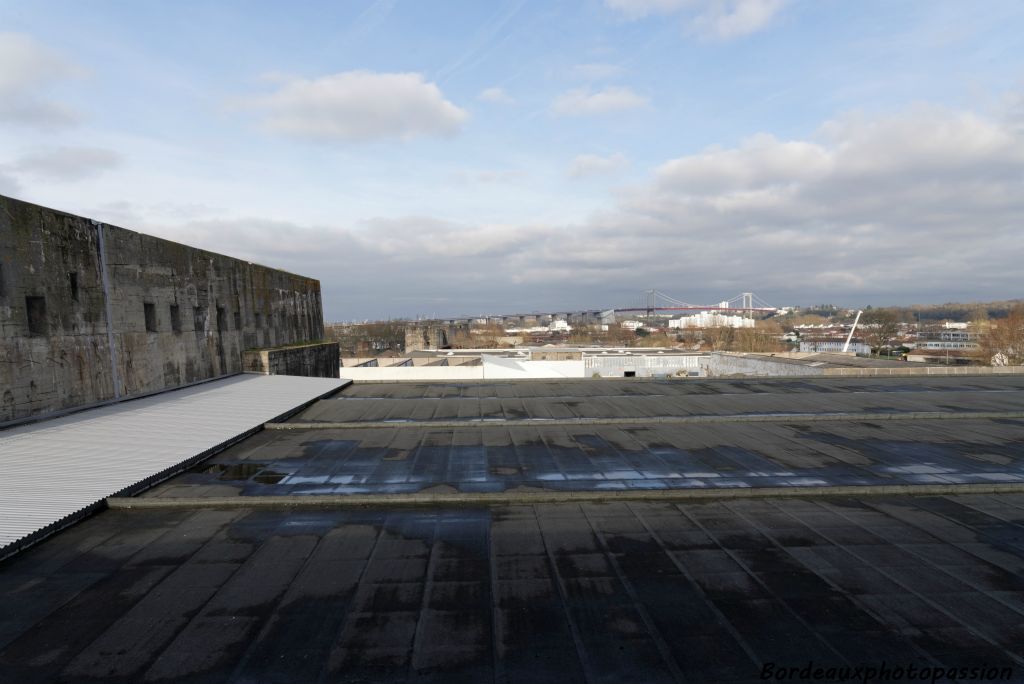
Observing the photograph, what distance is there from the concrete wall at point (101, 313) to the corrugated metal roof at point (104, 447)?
821mm

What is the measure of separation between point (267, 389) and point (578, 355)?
34820mm

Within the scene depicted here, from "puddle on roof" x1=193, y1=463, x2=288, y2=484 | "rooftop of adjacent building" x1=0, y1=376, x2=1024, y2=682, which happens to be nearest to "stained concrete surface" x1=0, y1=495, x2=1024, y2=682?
"rooftop of adjacent building" x1=0, y1=376, x2=1024, y2=682

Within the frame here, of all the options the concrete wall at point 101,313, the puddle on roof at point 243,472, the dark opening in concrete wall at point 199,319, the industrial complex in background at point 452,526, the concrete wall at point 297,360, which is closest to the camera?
the industrial complex in background at point 452,526

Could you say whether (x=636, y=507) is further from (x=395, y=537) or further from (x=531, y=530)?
(x=395, y=537)

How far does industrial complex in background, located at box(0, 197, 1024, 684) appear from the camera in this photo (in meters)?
3.88

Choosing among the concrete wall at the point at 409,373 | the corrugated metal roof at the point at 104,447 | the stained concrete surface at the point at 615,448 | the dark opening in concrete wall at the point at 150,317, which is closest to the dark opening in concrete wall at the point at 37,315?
the corrugated metal roof at the point at 104,447

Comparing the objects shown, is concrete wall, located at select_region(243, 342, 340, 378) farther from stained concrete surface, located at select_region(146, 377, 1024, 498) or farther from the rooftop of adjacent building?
the rooftop of adjacent building

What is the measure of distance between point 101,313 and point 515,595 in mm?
12867

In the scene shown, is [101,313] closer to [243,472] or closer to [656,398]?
[243,472]

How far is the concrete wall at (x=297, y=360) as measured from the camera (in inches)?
746

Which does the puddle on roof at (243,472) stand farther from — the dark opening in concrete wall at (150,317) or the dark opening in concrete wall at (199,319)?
the dark opening in concrete wall at (199,319)

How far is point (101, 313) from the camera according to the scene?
11.8m

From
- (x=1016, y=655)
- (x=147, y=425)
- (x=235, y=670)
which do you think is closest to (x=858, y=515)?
(x=1016, y=655)

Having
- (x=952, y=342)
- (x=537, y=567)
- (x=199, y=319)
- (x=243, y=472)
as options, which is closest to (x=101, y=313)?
(x=199, y=319)
